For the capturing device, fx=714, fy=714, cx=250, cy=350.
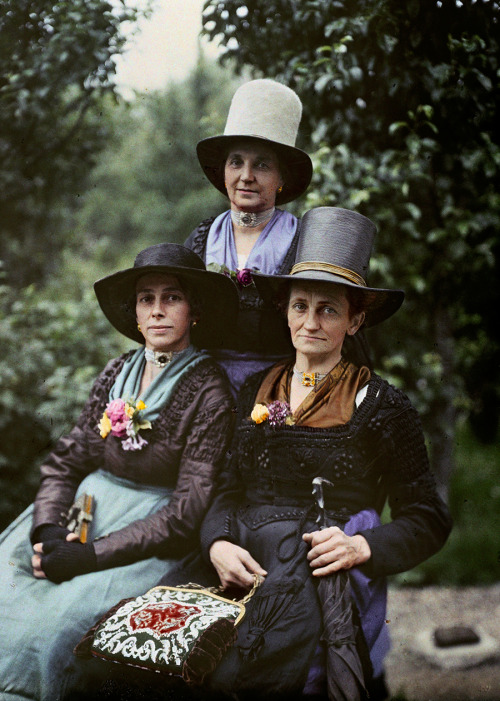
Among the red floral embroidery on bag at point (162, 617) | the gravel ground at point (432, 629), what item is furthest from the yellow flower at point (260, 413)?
the gravel ground at point (432, 629)

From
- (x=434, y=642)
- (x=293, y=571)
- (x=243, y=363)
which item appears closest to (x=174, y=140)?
(x=243, y=363)

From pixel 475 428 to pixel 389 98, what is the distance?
3109 millimetres

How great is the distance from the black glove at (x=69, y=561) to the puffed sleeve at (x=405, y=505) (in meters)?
1.11

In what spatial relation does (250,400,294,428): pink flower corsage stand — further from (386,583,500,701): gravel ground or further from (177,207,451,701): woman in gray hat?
(386,583,500,701): gravel ground

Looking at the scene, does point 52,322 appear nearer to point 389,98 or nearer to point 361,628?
point 389,98

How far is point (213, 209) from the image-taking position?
476 centimetres

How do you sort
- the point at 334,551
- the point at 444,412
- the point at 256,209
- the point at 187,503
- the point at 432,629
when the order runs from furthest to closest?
the point at 444,412 → the point at 432,629 → the point at 256,209 → the point at 187,503 → the point at 334,551

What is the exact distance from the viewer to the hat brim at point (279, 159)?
123 inches

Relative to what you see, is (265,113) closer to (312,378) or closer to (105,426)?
(312,378)

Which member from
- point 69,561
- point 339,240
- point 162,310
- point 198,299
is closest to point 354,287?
point 339,240

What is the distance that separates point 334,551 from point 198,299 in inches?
46.4

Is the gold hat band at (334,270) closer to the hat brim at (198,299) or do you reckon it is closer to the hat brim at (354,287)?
the hat brim at (354,287)

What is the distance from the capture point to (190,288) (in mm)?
3031

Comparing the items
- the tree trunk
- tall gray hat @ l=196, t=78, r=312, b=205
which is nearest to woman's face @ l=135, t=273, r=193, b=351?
tall gray hat @ l=196, t=78, r=312, b=205
